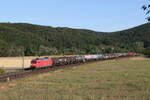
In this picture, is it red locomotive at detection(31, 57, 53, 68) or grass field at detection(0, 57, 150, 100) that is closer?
grass field at detection(0, 57, 150, 100)

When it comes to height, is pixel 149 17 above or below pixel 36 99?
above

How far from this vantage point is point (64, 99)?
1634cm

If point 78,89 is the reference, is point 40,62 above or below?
above

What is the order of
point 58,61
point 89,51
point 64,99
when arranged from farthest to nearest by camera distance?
point 89,51, point 58,61, point 64,99

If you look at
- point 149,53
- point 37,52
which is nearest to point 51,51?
point 37,52

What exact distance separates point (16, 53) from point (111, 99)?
132m

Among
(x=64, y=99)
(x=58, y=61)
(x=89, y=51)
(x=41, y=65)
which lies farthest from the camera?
(x=89, y=51)

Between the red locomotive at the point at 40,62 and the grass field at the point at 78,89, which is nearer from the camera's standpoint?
the grass field at the point at 78,89

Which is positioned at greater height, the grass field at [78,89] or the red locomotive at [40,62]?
the red locomotive at [40,62]

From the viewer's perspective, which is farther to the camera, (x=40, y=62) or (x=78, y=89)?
(x=40, y=62)

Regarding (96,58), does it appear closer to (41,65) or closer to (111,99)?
(41,65)

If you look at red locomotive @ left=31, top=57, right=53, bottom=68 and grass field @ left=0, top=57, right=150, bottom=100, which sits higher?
red locomotive @ left=31, top=57, right=53, bottom=68

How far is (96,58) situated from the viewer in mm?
110938

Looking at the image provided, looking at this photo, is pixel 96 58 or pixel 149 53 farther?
pixel 149 53
